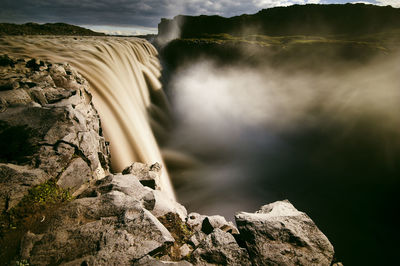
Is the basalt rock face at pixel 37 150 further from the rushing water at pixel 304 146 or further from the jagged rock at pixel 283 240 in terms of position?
the rushing water at pixel 304 146

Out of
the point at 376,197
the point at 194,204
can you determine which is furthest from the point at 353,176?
the point at 194,204

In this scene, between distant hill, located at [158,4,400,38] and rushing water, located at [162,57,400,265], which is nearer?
rushing water, located at [162,57,400,265]

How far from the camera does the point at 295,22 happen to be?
213 ft

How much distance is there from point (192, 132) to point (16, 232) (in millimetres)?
16497

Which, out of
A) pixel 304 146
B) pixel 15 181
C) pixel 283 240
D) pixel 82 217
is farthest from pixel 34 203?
pixel 304 146

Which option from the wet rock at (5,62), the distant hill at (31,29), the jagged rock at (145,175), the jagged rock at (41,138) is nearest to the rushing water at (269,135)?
the jagged rock at (145,175)

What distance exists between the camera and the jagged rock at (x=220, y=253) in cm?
337

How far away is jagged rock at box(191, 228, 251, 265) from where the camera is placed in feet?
11.0

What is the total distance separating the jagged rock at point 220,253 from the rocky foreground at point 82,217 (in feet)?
0.05

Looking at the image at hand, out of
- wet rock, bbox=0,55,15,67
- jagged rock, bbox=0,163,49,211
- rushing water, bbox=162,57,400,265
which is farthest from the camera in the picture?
rushing water, bbox=162,57,400,265

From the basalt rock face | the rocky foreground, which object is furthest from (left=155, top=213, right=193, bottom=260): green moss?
the basalt rock face

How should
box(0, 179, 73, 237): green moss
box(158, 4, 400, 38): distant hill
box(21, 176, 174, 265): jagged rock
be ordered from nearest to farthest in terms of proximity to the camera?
box(21, 176, 174, 265): jagged rock, box(0, 179, 73, 237): green moss, box(158, 4, 400, 38): distant hill

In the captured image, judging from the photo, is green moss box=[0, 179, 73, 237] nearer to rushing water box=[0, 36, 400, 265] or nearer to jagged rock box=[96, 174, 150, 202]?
jagged rock box=[96, 174, 150, 202]

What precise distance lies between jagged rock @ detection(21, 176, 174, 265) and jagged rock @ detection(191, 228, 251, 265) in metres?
0.62
